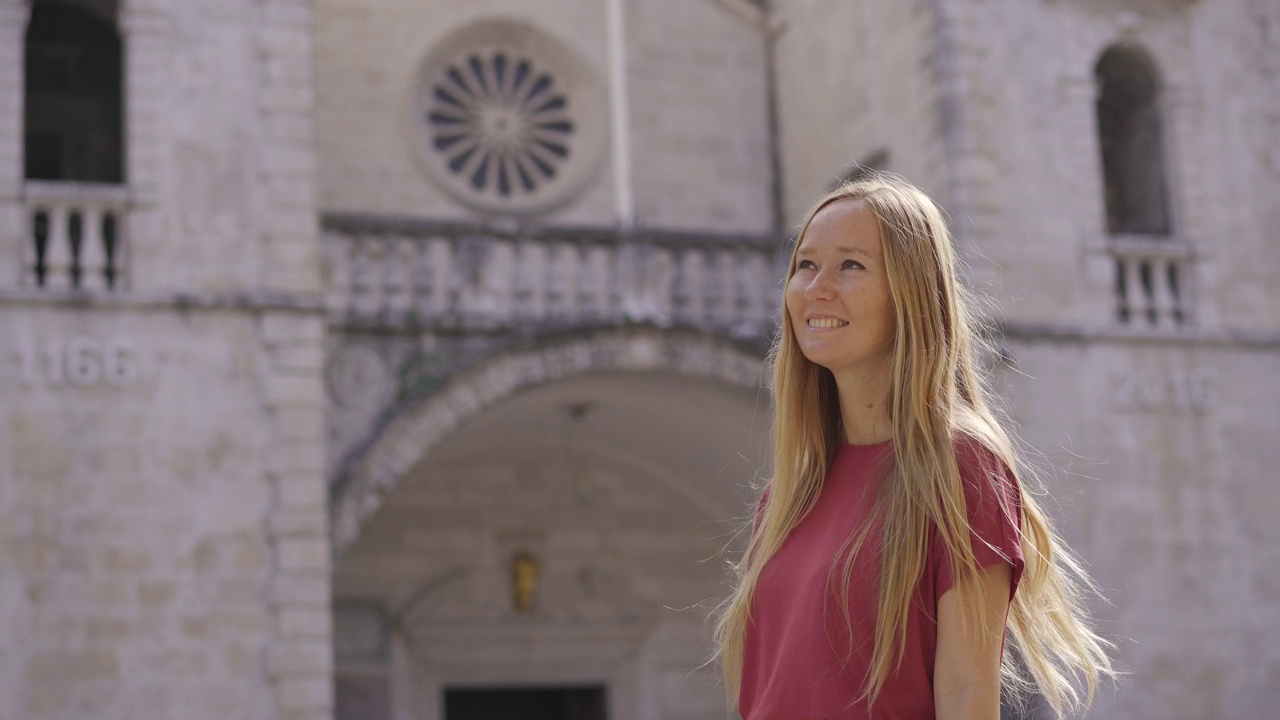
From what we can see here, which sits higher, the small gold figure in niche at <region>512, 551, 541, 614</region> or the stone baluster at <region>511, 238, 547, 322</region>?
the stone baluster at <region>511, 238, 547, 322</region>

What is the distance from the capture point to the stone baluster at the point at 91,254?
10234mm

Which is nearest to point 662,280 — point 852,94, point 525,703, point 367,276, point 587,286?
point 587,286

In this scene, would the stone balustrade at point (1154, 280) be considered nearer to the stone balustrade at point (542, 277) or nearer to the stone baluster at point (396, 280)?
the stone balustrade at point (542, 277)

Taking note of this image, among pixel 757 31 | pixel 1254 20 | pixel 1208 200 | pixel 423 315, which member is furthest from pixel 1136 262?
pixel 423 315

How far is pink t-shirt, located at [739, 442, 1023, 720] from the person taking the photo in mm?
2209

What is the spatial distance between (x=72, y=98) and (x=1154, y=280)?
27.0 feet

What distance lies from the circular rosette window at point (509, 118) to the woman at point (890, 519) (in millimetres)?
11670

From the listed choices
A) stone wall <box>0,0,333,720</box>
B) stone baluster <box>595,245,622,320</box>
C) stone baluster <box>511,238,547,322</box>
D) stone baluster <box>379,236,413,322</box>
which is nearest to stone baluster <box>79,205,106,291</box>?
stone wall <box>0,0,333,720</box>

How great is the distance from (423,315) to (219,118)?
6.09 feet

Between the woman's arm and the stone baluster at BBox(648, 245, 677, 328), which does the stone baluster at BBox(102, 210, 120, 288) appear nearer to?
the stone baluster at BBox(648, 245, 677, 328)

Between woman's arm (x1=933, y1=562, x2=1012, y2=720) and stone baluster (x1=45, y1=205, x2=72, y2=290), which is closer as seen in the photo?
woman's arm (x1=933, y1=562, x2=1012, y2=720)

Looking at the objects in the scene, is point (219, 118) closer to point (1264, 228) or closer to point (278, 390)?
point (278, 390)

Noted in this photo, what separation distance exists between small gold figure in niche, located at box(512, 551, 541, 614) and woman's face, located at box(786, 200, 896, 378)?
11148 millimetres

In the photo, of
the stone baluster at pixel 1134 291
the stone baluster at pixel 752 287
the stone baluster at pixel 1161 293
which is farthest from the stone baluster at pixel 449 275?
the stone baluster at pixel 1161 293
